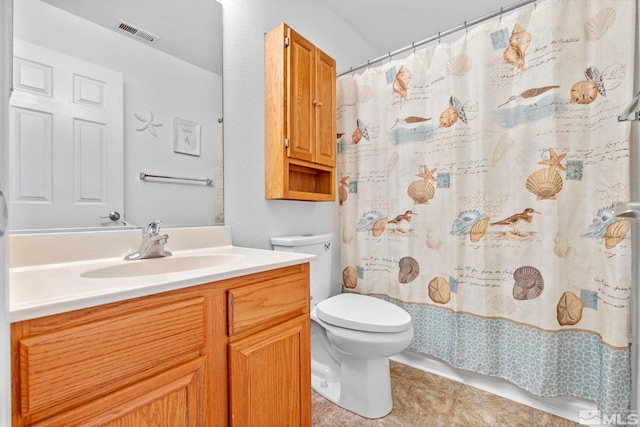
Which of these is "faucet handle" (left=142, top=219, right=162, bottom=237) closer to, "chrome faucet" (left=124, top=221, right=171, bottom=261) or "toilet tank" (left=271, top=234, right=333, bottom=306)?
"chrome faucet" (left=124, top=221, right=171, bottom=261)

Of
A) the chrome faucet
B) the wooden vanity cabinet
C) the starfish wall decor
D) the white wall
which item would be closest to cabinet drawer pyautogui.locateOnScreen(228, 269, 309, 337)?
the wooden vanity cabinet

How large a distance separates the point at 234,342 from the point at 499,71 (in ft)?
5.54

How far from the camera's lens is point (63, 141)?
3.14 feet

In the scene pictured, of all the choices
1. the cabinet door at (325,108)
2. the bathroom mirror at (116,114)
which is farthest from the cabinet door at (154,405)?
the cabinet door at (325,108)

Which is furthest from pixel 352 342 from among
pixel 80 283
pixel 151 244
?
pixel 80 283

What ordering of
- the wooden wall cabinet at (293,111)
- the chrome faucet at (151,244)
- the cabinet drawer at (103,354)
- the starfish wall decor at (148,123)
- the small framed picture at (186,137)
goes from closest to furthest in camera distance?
the cabinet drawer at (103,354), the chrome faucet at (151,244), the starfish wall decor at (148,123), the small framed picture at (186,137), the wooden wall cabinet at (293,111)

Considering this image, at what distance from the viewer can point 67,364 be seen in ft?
1.81

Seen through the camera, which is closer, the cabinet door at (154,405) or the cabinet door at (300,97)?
the cabinet door at (154,405)

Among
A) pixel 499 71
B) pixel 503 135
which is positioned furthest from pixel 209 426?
pixel 499 71

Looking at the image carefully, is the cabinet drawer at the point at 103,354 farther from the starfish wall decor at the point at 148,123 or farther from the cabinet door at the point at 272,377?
the starfish wall decor at the point at 148,123

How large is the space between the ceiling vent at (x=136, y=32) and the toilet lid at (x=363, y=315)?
1.40 metres

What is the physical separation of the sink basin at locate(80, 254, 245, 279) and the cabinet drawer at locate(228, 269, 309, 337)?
9.8 inches

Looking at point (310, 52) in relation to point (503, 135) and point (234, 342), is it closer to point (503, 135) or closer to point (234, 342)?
point (503, 135)

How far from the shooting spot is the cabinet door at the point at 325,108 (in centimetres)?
163
